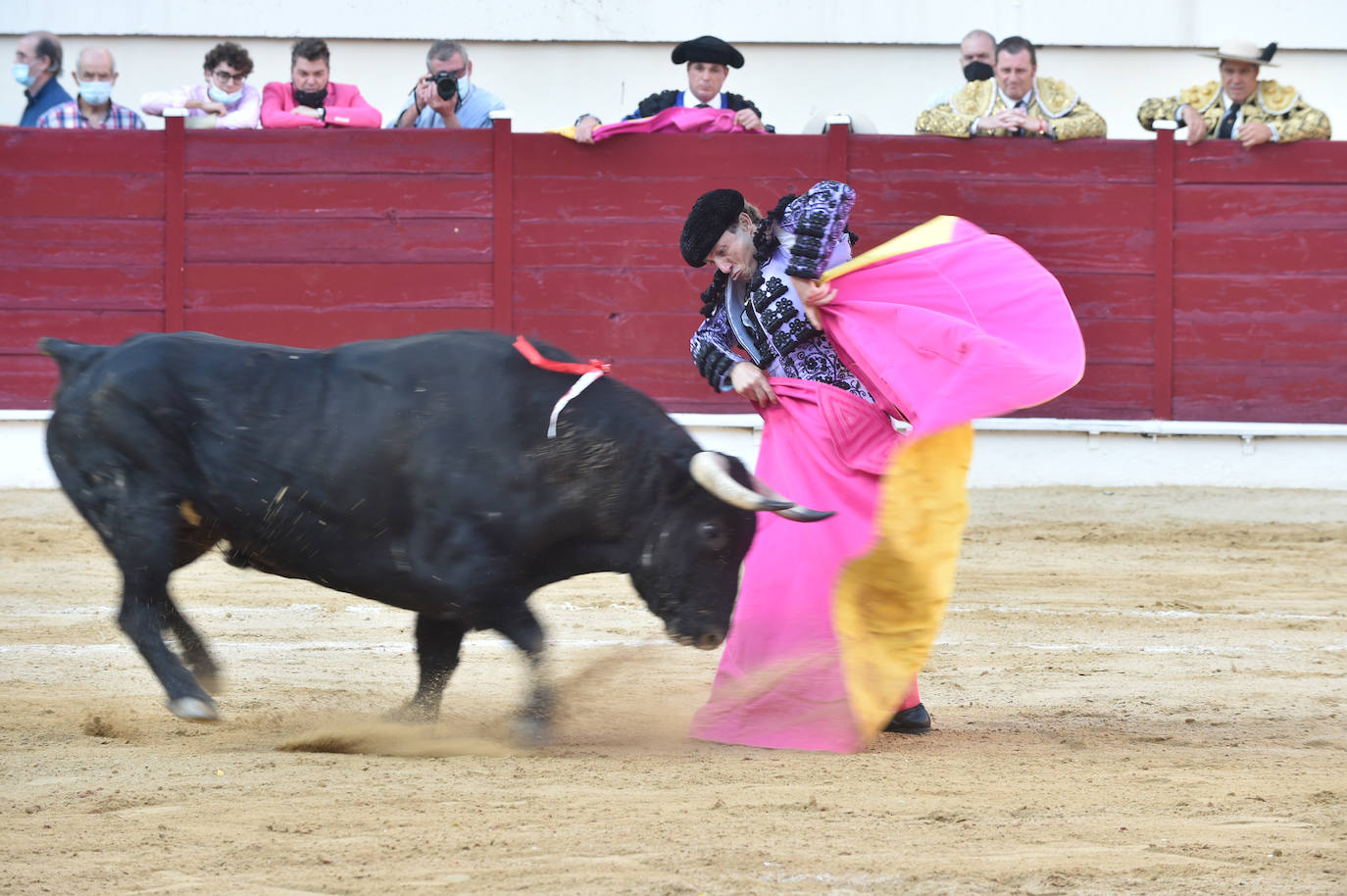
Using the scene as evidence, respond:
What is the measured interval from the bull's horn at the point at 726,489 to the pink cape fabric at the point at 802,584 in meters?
0.27

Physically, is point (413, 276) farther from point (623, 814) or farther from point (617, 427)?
point (623, 814)

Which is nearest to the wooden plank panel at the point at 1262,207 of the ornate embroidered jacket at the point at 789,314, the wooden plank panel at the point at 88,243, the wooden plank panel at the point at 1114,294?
the wooden plank panel at the point at 1114,294

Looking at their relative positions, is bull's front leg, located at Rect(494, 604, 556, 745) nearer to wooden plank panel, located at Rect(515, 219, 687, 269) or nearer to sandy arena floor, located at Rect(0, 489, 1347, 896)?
sandy arena floor, located at Rect(0, 489, 1347, 896)

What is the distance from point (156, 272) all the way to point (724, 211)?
501 centimetres

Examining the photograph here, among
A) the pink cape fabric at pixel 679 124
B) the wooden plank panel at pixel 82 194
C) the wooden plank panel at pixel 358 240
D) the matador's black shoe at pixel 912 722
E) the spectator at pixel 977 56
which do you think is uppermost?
the spectator at pixel 977 56

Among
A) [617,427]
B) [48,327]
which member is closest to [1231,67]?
[617,427]

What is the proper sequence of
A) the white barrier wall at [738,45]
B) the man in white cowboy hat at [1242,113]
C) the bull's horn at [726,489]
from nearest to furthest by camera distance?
the bull's horn at [726,489], the man in white cowboy hat at [1242,113], the white barrier wall at [738,45]

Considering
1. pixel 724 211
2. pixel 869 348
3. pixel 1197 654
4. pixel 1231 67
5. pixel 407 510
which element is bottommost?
pixel 1197 654

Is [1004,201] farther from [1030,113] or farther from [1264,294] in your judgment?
[1264,294]

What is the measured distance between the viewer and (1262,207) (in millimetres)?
7613

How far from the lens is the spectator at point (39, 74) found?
7.68 meters

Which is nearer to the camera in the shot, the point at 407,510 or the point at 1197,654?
the point at 407,510

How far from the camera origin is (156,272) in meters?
7.75

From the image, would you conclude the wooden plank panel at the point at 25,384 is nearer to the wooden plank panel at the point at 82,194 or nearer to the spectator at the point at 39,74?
the wooden plank panel at the point at 82,194
